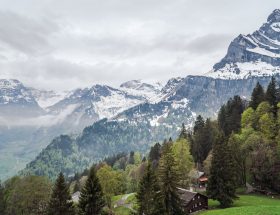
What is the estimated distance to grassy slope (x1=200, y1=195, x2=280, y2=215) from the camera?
199 ft

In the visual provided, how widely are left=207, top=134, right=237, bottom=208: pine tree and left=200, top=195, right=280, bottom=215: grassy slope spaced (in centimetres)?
269

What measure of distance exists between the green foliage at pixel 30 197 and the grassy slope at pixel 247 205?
151 ft

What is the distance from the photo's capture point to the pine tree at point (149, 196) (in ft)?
231

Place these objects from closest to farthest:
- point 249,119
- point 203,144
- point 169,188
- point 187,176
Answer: point 169,188, point 187,176, point 249,119, point 203,144

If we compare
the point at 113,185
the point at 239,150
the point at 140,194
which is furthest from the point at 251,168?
the point at 140,194

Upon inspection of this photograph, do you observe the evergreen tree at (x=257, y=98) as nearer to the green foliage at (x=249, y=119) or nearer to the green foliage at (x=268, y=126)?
the green foliage at (x=249, y=119)

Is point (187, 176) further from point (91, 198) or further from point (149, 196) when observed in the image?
point (91, 198)

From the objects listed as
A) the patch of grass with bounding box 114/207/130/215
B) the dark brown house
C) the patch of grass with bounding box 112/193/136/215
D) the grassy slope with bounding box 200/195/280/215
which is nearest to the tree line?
the patch of grass with bounding box 114/207/130/215

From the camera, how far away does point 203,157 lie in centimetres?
14650

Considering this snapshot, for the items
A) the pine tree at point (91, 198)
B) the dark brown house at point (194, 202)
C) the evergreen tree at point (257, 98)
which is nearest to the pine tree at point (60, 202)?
the pine tree at point (91, 198)

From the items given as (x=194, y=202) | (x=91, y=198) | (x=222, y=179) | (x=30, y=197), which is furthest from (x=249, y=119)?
(x=91, y=198)

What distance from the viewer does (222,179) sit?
86062mm

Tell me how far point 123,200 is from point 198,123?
2516 inches

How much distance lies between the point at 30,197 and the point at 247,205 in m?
58.1
